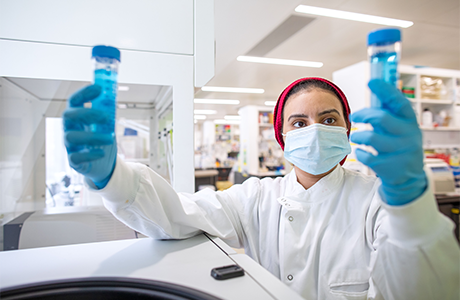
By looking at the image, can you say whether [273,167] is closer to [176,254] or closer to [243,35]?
[243,35]

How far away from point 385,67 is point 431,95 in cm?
437

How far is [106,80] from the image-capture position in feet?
1.99

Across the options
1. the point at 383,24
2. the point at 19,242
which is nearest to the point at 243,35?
the point at 383,24

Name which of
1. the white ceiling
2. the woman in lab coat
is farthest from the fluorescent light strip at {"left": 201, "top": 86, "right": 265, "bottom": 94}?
the woman in lab coat

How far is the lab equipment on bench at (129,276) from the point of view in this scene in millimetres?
541

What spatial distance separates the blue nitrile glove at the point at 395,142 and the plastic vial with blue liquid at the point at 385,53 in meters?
0.03

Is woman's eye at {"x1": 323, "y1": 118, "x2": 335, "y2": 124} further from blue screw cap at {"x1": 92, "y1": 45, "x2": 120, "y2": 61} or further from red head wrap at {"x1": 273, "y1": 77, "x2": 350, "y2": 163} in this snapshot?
blue screw cap at {"x1": 92, "y1": 45, "x2": 120, "y2": 61}

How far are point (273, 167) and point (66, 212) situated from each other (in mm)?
5972

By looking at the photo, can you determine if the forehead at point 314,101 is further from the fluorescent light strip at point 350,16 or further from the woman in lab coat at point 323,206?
the fluorescent light strip at point 350,16

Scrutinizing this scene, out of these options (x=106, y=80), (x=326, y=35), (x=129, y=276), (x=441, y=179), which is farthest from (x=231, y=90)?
(x=129, y=276)

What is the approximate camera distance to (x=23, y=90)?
1.15 m

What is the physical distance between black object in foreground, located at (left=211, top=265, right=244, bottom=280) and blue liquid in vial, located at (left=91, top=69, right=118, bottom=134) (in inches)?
15.1

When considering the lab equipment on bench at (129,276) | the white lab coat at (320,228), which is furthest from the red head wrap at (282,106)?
the lab equipment on bench at (129,276)

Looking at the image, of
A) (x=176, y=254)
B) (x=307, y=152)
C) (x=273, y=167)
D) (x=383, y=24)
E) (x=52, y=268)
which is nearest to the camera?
(x=52, y=268)
